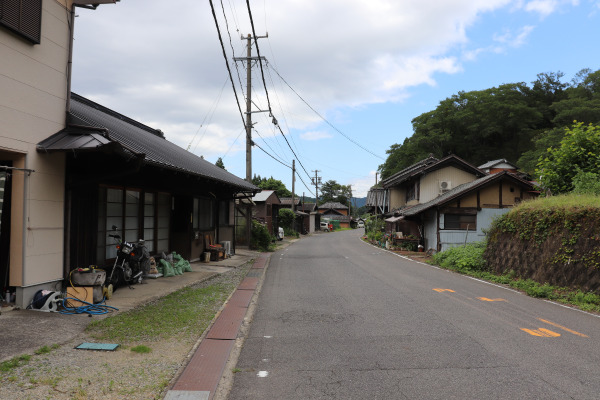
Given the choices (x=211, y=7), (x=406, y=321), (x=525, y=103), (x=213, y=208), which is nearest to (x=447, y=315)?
(x=406, y=321)

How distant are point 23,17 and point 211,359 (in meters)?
5.97

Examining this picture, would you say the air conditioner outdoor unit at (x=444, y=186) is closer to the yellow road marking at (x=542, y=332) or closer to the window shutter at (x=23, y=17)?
the yellow road marking at (x=542, y=332)

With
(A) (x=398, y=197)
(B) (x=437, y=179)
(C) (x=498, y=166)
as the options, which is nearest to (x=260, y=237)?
(B) (x=437, y=179)

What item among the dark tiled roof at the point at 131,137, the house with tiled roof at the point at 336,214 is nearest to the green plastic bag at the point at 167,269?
the dark tiled roof at the point at 131,137

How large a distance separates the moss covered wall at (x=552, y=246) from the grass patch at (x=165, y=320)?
8.38 metres

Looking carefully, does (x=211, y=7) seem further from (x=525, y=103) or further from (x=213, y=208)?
(x=525, y=103)

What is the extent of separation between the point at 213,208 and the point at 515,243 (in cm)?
1124

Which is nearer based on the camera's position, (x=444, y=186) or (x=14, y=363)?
(x=14, y=363)

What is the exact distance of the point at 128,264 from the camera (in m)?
A: 8.88

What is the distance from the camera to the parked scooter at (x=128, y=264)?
27.7ft

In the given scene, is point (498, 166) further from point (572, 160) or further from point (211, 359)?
point (211, 359)

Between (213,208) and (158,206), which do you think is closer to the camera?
(158,206)

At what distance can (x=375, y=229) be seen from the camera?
3750cm

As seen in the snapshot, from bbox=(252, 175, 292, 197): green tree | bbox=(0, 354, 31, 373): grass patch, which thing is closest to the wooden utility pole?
bbox=(0, 354, 31, 373): grass patch
